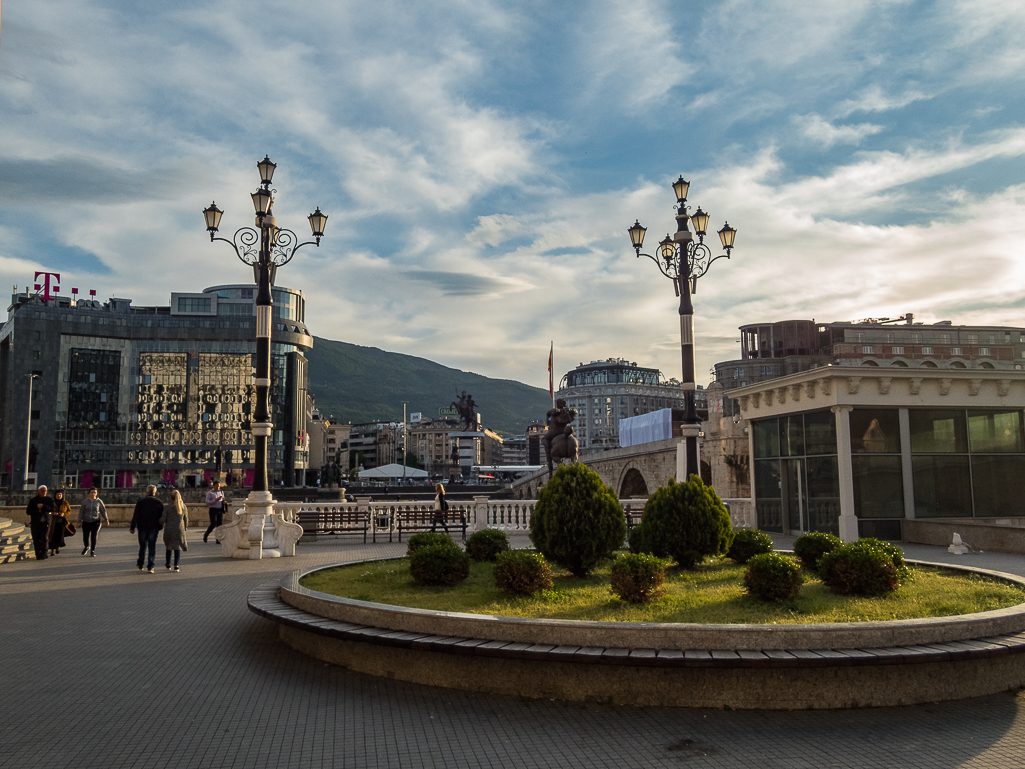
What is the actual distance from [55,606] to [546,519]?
694cm

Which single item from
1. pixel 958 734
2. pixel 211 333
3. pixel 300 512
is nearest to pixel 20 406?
pixel 211 333

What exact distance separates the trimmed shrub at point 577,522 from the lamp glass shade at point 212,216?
1079 cm

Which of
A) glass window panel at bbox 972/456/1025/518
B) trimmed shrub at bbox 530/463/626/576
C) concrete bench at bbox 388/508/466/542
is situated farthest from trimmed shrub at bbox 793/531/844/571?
glass window panel at bbox 972/456/1025/518

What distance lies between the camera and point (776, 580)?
24.4 ft

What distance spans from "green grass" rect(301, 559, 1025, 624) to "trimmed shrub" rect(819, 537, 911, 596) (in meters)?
0.14

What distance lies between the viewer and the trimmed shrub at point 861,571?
7.79 m

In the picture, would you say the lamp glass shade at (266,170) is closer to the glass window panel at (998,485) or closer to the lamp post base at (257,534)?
the lamp post base at (257,534)

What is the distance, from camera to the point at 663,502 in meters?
10.4

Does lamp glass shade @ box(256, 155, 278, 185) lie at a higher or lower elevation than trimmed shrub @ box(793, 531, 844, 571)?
higher

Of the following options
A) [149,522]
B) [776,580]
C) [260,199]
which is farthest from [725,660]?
[260,199]

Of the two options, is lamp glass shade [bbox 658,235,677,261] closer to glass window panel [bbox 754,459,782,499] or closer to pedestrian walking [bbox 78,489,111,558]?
glass window panel [bbox 754,459,782,499]

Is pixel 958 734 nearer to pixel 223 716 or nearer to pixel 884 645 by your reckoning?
pixel 884 645

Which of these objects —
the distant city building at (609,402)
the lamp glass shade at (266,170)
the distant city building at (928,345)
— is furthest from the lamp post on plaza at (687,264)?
the distant city building at (609,402)

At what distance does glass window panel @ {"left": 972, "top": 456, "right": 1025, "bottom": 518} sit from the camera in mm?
18875
